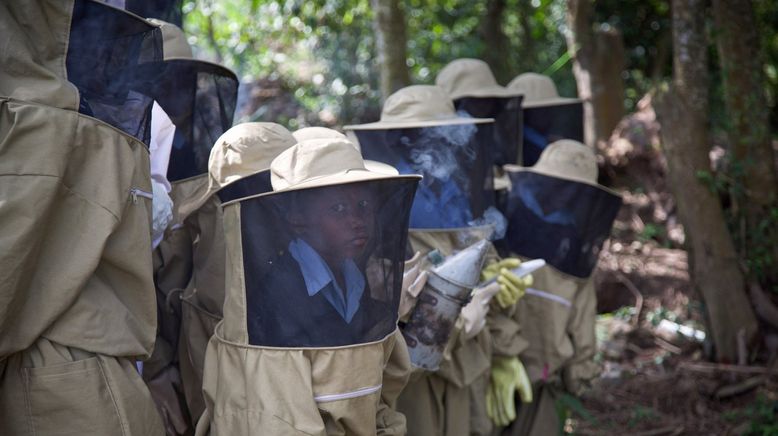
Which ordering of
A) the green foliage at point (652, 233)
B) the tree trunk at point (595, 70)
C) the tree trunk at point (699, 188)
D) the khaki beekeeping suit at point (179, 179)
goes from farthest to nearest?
the tree trunk at point (595, 70), the green foliage at point (652, 233), the tree trunk at point (699, 188), the khaki beekeeping suit at point (179, 179)

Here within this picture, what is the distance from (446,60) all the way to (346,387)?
897 cm

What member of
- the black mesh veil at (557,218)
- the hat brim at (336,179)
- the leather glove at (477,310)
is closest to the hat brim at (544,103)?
the black mesh veil at (557,218)

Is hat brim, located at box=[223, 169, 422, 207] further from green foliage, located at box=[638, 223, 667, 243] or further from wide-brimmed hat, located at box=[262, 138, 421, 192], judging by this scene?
green foliage, located at box=[638, 223, 667, 243]

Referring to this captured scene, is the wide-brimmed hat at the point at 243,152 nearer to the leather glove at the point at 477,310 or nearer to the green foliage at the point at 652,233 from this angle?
the leather glove at the point at 477,310

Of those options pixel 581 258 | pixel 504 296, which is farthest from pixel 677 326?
pixel 504 296

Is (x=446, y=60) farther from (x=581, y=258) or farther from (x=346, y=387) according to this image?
(x=346, y=387)

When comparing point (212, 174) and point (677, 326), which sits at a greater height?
point (212, 174)

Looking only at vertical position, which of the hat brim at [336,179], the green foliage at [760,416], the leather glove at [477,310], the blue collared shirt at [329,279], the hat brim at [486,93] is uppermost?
the hat brim at [486,93]

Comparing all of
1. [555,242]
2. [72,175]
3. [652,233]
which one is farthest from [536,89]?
[72,175]

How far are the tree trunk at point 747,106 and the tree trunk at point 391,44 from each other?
2420 millimetres

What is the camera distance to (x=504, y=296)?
4211mm

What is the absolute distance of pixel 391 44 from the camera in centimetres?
725

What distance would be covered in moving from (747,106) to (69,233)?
5.53 m

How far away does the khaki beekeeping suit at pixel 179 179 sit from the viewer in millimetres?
3621
